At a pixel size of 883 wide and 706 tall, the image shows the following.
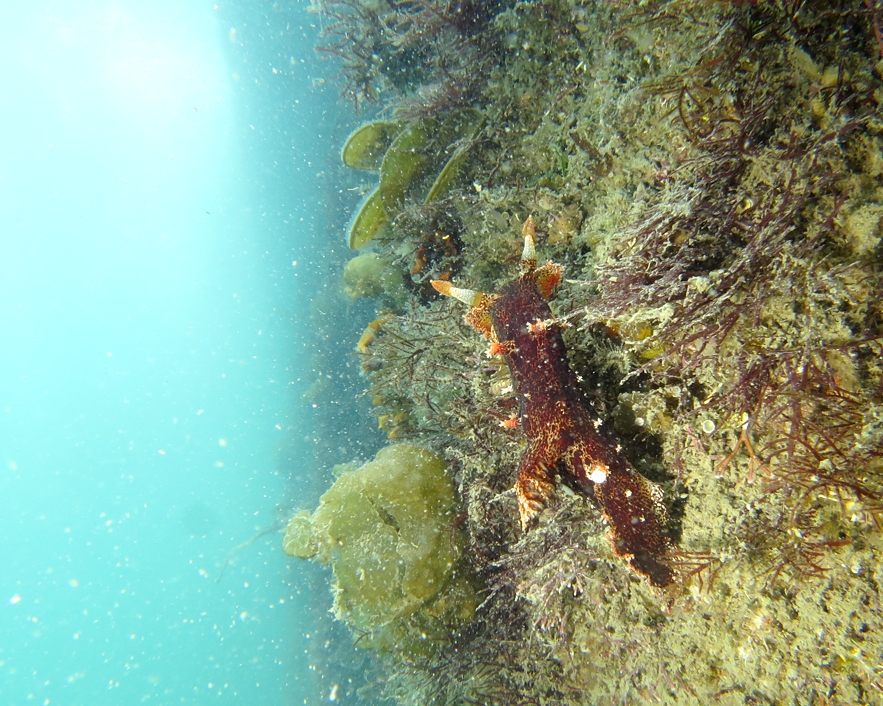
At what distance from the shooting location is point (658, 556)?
2.16 meters

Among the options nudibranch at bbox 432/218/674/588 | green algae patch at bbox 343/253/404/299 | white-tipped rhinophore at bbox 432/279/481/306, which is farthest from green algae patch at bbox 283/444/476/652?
green algae patch at bbox 343/253/404/299

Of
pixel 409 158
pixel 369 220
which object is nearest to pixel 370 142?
pixel 409 158

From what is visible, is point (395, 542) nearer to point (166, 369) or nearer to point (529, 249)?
point (529, 249)

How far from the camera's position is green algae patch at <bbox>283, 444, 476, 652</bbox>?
3.42m

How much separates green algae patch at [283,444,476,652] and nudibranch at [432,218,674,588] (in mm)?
1438

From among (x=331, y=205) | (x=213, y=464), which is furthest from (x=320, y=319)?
(x=213, y=464)

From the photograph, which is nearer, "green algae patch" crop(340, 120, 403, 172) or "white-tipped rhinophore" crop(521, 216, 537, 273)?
"white-tipped rhinophore" crop(521, 216, 537, 273)

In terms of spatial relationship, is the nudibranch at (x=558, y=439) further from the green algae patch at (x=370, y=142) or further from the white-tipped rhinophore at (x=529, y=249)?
the green algae patch at (x=370, y=142)

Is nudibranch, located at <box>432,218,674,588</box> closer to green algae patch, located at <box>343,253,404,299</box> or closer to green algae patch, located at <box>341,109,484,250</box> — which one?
green algae patch, located at <box>341,109,484,250</box>

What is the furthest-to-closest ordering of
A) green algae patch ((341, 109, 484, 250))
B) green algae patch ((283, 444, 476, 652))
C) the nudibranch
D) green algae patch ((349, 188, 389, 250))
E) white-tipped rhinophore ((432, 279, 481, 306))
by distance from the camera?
green algae patch ((349, 188, 389, 250)) < green algae patch ((341, 109, 484, 250)) < green algae patch ((283, 444, 476, 652)) < white-tipped rhinophore ((432, 279, 481, 306)) < the nudibranch

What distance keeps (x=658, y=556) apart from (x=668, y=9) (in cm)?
276

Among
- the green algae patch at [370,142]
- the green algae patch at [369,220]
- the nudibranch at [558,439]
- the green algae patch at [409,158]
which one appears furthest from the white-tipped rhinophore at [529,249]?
the green algae patch at [370,142]

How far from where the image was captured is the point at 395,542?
3438mm

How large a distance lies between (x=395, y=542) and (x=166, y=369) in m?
76.2
